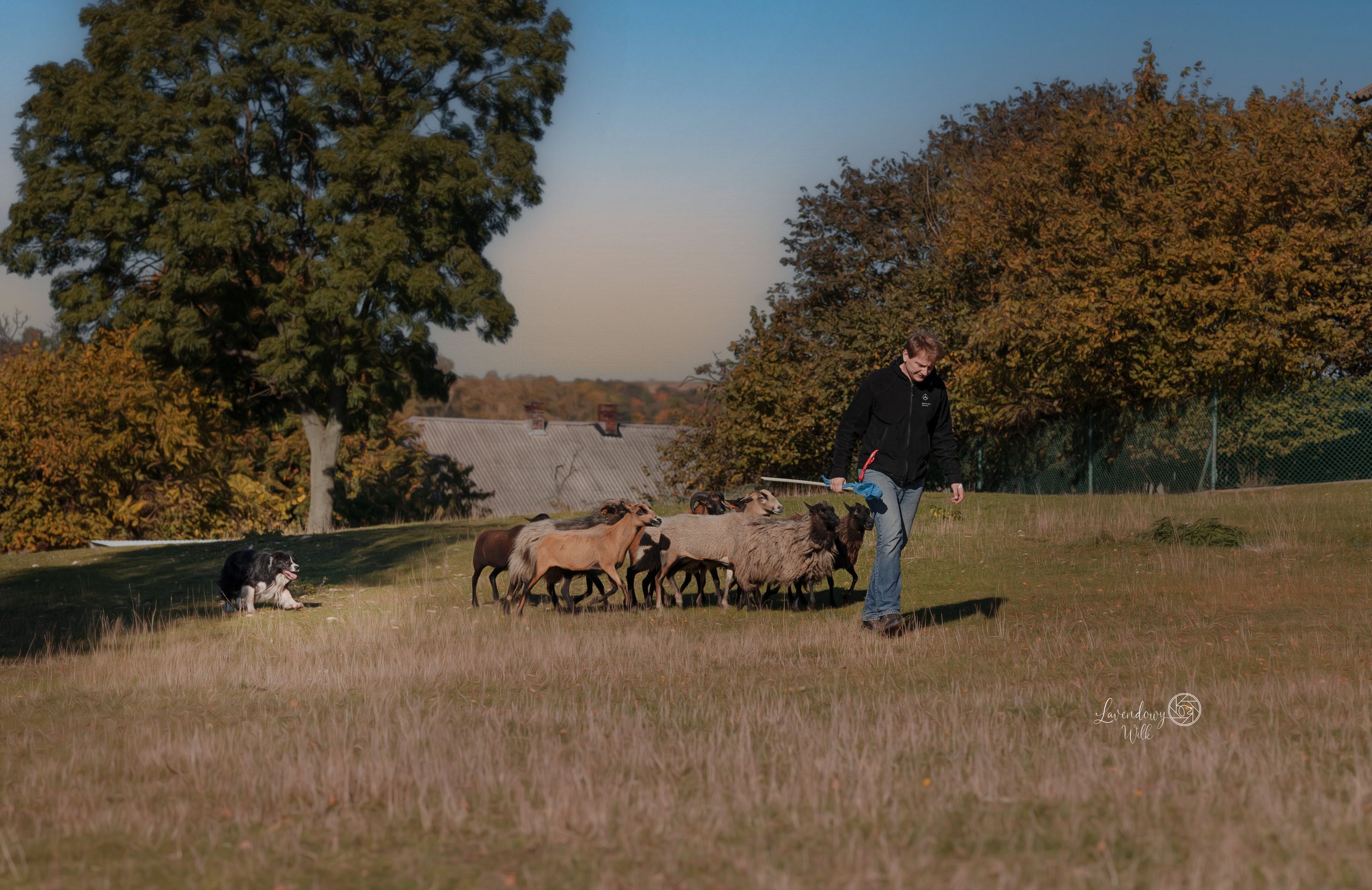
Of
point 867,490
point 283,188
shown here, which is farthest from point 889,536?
point 283,188

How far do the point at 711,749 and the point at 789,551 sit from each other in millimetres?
6881

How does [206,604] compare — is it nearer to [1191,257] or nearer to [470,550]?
[470,550]

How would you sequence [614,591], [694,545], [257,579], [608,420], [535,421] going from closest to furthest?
[694,545]
[614,591]
[257,579]
[535,421]
[608,420]

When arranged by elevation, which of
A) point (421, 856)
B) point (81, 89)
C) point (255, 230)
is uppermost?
point (81, 89)

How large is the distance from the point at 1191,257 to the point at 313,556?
65.9 feet

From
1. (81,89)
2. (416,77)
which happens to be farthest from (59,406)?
(416,77)

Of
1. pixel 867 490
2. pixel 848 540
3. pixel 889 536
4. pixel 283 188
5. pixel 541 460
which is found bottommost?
pixel 848 540

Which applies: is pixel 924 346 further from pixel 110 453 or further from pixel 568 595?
pixel 110 453

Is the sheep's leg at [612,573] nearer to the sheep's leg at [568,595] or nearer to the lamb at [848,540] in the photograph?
the sheep's leg at [568,595]

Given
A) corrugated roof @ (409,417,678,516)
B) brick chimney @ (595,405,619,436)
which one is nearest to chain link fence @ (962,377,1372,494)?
corrugated roof @ (409,417,678,516)

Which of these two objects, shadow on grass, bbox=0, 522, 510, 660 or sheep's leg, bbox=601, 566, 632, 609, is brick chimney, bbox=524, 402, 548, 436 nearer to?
shadow on grass, bbox=0, 522, 510, 660

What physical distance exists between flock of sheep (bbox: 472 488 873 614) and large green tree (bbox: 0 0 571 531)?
19736 mm

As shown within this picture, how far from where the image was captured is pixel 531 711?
7.50 meters

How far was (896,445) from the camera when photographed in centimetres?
1013
